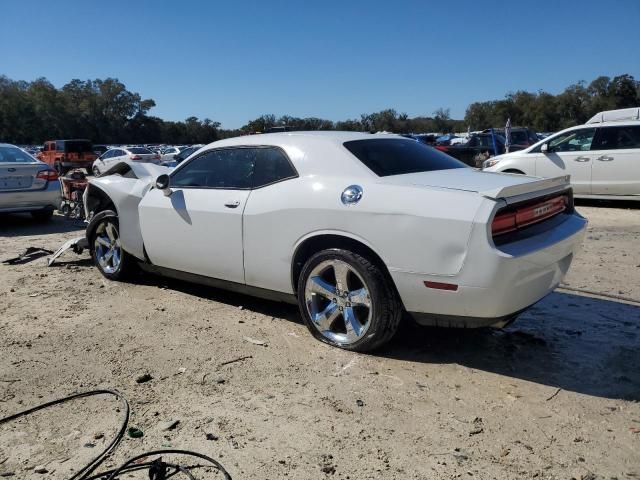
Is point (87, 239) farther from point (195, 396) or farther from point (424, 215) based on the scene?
point (424, 215)

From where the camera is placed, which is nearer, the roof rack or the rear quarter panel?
the rear quarter panel

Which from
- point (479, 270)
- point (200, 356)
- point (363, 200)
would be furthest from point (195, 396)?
point (479, 270)

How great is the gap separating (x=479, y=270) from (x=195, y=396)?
1.80 m

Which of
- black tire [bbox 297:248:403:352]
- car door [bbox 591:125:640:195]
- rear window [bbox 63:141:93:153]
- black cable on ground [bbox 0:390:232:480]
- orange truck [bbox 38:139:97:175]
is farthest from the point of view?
rear window [bbox 63:141:93:153]

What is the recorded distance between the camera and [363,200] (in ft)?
11.6

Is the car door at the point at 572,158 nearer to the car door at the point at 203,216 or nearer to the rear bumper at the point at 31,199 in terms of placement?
the car door at the point at 203,216

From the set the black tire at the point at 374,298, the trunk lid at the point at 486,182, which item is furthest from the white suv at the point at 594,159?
the black tire at the point at 374,298

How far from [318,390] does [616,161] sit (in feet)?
30.2

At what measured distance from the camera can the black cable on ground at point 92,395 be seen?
2525mm

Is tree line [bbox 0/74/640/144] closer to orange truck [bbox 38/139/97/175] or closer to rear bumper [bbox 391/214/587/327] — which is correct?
orange truck [bbox 38/139/97/175]

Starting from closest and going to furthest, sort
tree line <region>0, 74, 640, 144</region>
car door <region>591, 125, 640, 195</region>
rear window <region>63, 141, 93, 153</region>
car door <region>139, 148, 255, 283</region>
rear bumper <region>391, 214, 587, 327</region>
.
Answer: rear bumper <region>391, 214, 587, 327</region> < car door <region>139, 148, 255, 283</region> < car door <region>591, 125, 640, 195</region> < rear window <region>63, 141, 93, 153</region> < tree line <region>0, 74, 640, 144</region>

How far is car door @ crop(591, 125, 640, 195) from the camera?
10.1 m

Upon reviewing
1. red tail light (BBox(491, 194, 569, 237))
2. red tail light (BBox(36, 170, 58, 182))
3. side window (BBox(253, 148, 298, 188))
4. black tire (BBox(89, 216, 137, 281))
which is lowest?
black tire (BBox(89, 216, 137, 281))

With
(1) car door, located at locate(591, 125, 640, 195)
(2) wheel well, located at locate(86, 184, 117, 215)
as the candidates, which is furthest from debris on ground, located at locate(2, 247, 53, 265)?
(1) car door, located at locate(591, 125, 640, 195)
